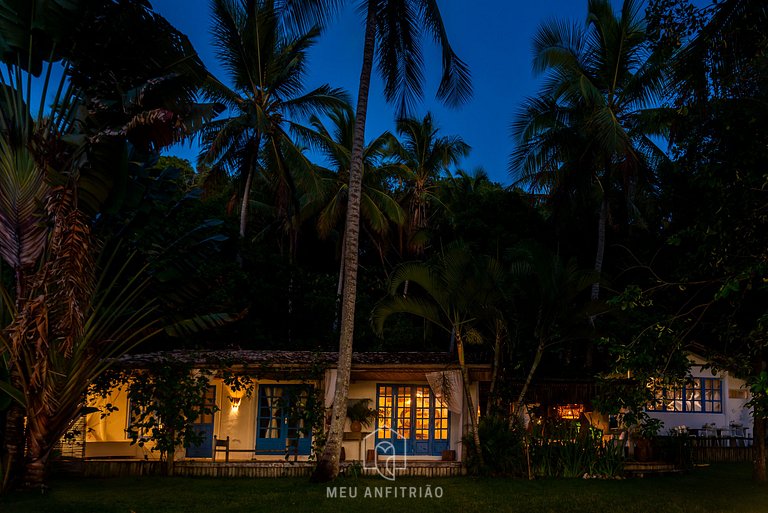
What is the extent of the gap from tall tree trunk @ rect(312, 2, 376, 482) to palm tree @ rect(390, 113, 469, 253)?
16.3 metres

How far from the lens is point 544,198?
87.0ft

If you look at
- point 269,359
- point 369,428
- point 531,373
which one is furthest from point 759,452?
point 269,359

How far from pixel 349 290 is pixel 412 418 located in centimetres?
534

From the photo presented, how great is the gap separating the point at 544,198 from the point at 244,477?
17.2 metres

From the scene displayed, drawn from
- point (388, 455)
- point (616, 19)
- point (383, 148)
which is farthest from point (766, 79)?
point (383, 148)

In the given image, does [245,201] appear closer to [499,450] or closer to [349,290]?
[349,290]

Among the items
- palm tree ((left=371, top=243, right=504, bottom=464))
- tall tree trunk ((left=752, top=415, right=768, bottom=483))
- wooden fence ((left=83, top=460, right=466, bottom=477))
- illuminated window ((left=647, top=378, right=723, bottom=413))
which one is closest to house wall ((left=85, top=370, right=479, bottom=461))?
wooden fence ((left=83, top=460, right=466, bottom=477))

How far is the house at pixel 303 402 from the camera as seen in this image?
49.2 ft

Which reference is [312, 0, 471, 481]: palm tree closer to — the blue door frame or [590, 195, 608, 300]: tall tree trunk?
the blue door frame

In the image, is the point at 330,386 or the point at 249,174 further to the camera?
the point at 249,174

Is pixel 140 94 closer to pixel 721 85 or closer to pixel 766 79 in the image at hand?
pixel 721 85

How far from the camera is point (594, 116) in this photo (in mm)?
20141

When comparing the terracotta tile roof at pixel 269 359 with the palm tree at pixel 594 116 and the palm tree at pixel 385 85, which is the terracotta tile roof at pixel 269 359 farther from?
the palm tree at pixel 594 116

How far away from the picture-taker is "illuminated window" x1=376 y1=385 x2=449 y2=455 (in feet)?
54.7
